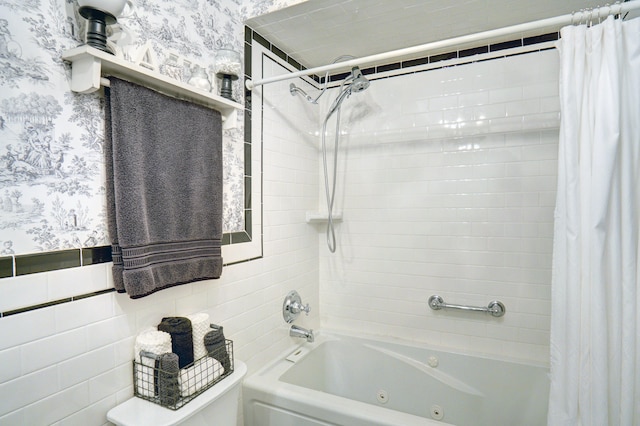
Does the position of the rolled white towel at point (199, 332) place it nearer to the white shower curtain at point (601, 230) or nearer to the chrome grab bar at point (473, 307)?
the white shower curtain at point (601, 230)

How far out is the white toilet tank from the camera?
3.34 feet

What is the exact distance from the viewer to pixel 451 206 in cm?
206

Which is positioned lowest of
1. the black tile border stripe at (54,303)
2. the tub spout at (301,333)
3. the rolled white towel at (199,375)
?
the tub spout at (301,333)

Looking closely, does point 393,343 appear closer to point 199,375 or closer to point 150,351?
point 199,375

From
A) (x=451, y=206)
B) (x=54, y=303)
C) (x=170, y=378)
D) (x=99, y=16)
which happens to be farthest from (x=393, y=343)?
(x=99, y=16)

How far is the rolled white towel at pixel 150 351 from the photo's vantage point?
3.65 feet

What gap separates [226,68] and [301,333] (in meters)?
1.45

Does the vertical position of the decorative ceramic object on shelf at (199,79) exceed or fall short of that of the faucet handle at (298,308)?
it exceeds it

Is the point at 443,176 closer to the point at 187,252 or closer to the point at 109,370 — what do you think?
the point at 187,252

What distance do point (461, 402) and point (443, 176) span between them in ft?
4.18

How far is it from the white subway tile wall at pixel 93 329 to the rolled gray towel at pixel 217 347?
0.16 metres

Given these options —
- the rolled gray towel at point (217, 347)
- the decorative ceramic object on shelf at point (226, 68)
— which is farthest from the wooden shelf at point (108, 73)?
the rolled gray towel at point (217, 347)

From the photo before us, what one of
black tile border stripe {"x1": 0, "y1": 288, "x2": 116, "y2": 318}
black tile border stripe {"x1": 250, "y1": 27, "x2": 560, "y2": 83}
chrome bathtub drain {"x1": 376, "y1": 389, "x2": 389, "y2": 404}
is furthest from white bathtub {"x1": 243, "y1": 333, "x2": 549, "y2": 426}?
black tile border stripe {"x1": 250, "y1": 27, "x2": 560, "y2": 83}

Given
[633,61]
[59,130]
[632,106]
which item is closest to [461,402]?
[632,106]
